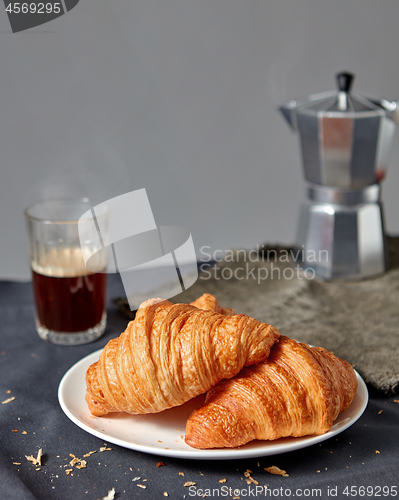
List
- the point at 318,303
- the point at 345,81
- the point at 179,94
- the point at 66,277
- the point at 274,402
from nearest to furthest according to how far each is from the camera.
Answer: the point at 274,402 < the point at 66,277 < the point at 318,303 < the point at 345,81 < the point at 179,94

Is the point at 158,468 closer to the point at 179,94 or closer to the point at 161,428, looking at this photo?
the point at 161,428

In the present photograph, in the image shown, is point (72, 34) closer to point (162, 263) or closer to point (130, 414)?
point (162, 263)

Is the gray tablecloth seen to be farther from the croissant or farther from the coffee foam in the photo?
the coffee foam

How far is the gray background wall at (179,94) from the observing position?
6.80ft

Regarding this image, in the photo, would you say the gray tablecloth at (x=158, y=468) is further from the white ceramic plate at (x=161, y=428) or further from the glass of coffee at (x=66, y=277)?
the glass of coffee at (x=66, y=277)

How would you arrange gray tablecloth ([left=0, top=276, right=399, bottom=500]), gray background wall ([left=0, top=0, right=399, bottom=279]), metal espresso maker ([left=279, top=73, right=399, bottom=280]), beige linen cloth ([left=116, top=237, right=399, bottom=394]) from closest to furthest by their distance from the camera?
1. gray tablecloth ([left=0, top=276, right=399, bottom=500])
2. beige linen cloth ([left=116, top=237, right=399, bottom=394])
3. metal espresso maker ([left=279, top=73, right=399, bottom=280])
4. gray background wall ([left=0, top=0, right=399, bottom=279])

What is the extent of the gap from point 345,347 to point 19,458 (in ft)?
2.24

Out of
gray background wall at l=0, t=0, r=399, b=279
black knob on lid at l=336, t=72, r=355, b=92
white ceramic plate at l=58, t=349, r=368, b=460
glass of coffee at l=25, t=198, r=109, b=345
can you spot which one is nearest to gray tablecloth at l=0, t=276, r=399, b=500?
white ceramic plate at l=58, t=349, r=368, b=460

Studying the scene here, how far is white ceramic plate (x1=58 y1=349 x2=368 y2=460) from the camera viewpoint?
707mm

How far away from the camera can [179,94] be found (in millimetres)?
2305

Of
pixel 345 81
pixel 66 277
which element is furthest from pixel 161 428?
pixel 345 81

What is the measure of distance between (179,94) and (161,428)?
178cm

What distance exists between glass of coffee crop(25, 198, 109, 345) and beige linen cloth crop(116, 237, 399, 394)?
159mm

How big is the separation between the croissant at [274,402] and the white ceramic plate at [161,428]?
0.05 feet
